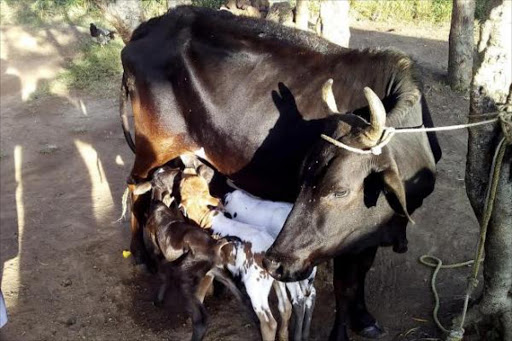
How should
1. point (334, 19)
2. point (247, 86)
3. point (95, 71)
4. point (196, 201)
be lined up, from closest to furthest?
point (247, 86), point (196, 201), point (334, 19), point (95, 71)

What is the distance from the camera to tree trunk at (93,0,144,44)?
21.8ft

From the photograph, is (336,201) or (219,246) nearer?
(336,201)

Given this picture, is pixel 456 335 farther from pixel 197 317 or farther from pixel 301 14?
pixel 301 14

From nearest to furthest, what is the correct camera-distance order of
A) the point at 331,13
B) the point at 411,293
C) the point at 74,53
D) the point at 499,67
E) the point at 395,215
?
the point at 499,67, the point at 395,215, the point at 411,293, the point at 331,13, the point at 74,53

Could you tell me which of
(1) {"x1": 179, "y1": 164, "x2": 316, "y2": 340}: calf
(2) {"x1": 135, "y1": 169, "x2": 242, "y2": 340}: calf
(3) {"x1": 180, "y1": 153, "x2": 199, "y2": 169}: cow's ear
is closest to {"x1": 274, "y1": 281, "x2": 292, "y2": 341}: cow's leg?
(1) {"x1": 179, "y1": 164, "x2": 316, "y2": 340}: calf

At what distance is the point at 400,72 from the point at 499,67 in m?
0.78

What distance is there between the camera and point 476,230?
5.93 metres

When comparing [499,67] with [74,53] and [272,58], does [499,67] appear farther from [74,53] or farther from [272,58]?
[74,53]

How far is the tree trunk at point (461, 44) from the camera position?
926cm

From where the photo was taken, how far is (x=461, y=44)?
952 cm

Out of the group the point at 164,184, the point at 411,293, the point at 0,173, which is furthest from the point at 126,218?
the point at 411,293

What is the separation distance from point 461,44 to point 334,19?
385 centimetres

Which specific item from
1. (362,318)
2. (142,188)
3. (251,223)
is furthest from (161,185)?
(362,318)

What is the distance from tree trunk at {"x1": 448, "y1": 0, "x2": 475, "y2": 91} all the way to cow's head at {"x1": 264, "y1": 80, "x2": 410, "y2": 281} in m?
6.43
